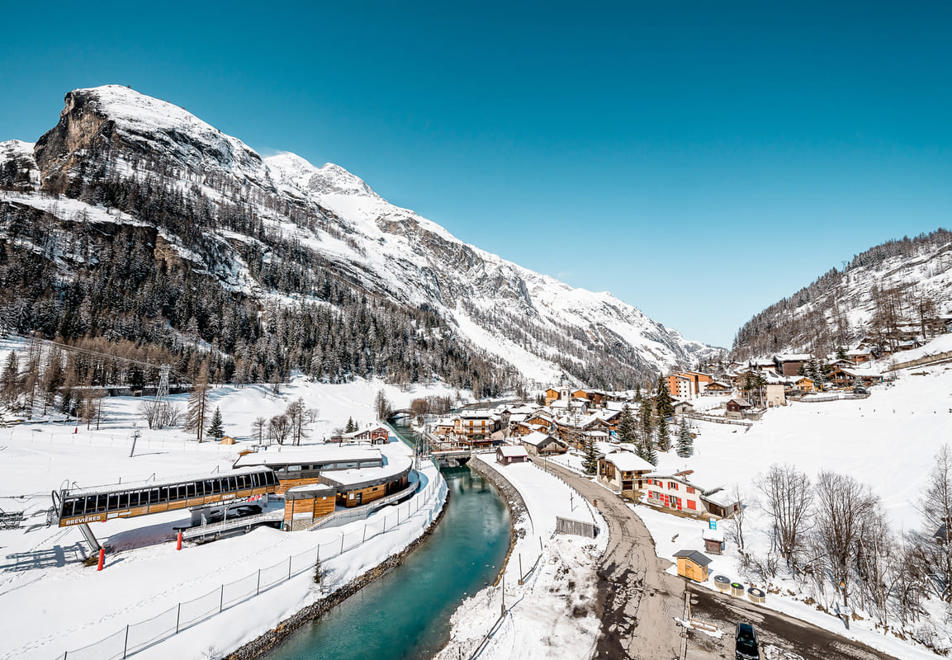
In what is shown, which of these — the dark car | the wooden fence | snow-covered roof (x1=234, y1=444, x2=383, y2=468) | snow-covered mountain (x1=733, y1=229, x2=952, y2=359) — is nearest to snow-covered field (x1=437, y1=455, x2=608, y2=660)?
the wooden fence

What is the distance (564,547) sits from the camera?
89.8 ft

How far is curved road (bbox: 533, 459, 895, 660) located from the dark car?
66cm

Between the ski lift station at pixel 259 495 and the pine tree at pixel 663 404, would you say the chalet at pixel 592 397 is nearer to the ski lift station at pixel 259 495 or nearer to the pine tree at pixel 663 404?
the pine tree at pixel 663 404

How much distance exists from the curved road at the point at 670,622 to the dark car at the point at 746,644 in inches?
26.1

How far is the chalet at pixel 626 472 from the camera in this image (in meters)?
39.0

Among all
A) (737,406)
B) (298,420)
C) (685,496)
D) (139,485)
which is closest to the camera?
(139,485)

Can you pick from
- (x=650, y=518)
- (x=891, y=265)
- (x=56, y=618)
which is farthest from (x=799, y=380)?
(x=891, y=265)

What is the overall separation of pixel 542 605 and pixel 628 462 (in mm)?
23960

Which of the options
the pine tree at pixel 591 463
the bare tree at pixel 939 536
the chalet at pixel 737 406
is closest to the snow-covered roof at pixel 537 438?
the pine tree at pixel 591 463

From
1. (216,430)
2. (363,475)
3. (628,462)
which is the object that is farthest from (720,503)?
(216,430)

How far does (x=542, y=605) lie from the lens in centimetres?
2027

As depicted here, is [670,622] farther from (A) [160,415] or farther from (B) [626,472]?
(A) [160,415]

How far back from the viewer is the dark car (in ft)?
52.3

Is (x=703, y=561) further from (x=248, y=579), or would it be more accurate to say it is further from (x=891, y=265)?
(x=891, y=265)
